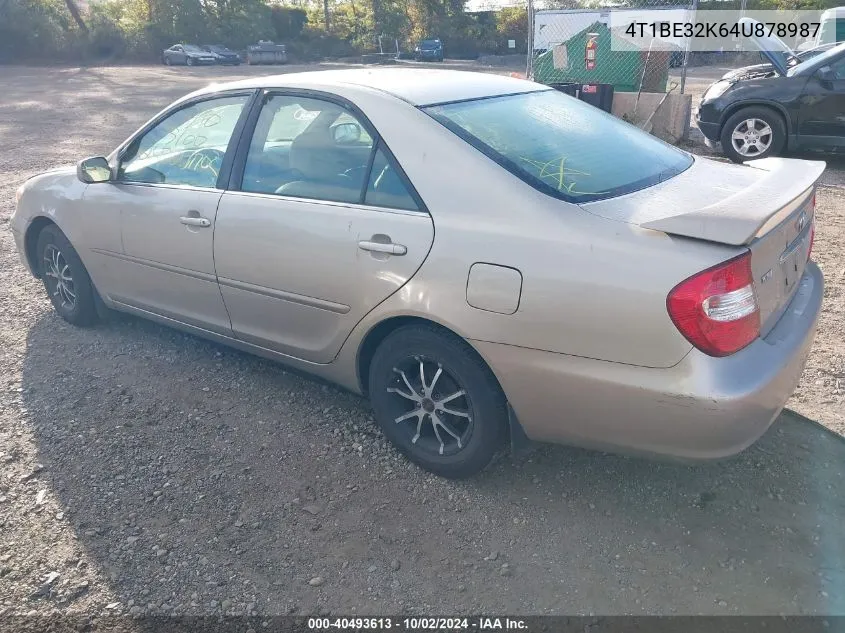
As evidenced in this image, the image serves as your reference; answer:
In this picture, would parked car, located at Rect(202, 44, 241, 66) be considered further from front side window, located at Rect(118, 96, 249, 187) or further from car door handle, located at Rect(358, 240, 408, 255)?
car door handle, located at Rect(358, 240, 408, 255)

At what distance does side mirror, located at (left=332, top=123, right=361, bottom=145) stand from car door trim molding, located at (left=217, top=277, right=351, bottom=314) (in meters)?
0.73

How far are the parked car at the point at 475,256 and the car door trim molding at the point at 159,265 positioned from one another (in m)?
0.02

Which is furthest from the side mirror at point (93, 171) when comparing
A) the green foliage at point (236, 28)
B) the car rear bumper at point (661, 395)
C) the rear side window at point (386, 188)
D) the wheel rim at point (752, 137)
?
the green foliage at point (236, 28)

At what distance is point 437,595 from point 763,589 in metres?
1.12

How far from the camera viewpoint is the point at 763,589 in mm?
2367

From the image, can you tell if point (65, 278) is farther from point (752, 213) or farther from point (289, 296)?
point (752, 213)

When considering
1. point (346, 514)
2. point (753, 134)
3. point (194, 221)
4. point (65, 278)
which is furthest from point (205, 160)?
point (753, 134)

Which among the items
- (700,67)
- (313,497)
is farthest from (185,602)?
(700,67)

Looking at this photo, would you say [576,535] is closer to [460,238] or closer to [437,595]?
[437,595]

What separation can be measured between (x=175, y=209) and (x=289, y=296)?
911mm

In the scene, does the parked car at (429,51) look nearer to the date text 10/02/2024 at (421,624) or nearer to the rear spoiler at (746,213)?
the rear spoiler at (746,213)

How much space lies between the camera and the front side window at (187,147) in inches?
139

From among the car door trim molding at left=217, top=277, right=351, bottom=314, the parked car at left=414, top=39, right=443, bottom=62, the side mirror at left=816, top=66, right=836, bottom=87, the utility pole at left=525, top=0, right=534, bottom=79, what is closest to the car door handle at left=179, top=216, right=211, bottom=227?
the car door trim molding at left=217, top=277, right=351, bottom=314

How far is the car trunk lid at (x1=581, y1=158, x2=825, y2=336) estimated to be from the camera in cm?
225
